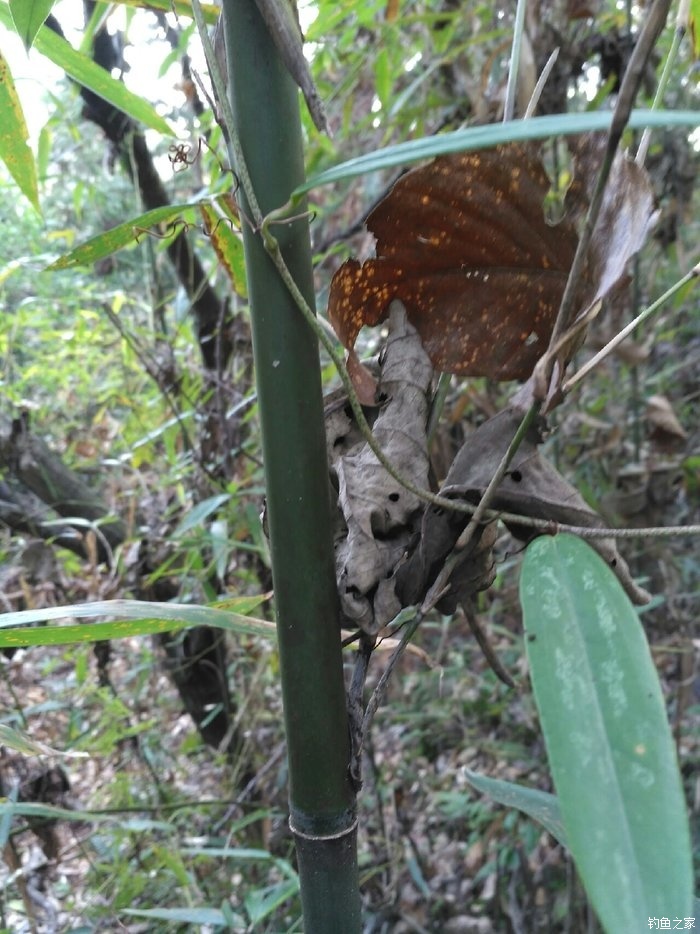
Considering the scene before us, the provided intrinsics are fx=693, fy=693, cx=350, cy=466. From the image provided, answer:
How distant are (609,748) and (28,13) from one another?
1.25 ft

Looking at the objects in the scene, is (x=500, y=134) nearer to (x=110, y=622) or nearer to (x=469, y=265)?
(x=469, y=265)

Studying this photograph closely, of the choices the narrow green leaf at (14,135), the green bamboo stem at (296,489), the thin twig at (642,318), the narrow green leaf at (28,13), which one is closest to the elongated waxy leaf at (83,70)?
the narrow green leaf at (14,135)

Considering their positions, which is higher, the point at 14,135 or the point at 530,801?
the point at 14,135

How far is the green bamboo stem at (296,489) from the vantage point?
10.4 inches

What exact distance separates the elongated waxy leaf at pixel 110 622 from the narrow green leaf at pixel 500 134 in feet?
0.64

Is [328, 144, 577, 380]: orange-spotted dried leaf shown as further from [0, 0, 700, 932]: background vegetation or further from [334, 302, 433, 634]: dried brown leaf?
[0, 0, 700, 932]: background vegetation

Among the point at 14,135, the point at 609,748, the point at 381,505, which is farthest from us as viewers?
the point at 14,135

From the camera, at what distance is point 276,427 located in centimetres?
28

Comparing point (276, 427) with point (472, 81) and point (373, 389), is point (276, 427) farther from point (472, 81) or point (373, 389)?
point (472, 81)

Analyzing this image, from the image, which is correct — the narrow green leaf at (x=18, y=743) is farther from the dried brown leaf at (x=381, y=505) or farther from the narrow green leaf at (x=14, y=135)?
the narrow green leaf at (x=14, y=135)

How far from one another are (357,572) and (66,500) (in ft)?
3.30

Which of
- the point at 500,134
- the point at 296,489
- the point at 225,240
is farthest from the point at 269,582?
the point at 500,134

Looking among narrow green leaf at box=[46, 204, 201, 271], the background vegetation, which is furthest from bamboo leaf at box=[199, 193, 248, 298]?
the background vegetation

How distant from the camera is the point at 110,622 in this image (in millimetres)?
320
